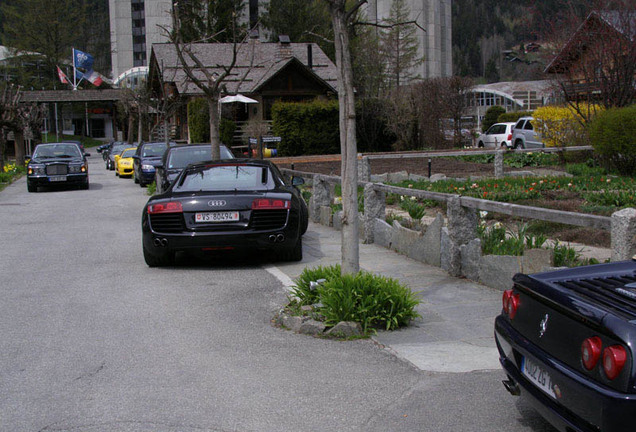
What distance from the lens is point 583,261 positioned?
7.08m

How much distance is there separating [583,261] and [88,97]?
62.6 m

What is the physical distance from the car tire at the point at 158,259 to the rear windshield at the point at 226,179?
3.10 ft

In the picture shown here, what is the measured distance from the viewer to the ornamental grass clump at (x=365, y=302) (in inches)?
245

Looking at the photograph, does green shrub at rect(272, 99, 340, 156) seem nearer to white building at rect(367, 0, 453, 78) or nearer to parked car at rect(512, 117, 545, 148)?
parked car at rect(512, 117, 545, 148)

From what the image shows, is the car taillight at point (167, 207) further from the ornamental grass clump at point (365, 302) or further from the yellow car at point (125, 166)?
the yellow car at point (125, 166)

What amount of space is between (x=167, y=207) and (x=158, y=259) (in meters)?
0.79

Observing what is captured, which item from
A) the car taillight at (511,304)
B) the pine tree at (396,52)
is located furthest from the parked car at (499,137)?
the car taillight at (511,304)

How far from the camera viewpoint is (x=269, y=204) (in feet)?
30.3

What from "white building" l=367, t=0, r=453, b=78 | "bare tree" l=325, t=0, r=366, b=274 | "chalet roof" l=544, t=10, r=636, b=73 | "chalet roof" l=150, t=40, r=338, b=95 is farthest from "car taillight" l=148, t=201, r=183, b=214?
"white building" l=367, t=0, r=453, b=78

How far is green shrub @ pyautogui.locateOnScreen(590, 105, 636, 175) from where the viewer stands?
16.3 m

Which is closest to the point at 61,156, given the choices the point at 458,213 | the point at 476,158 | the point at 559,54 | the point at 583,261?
the point at 476,158

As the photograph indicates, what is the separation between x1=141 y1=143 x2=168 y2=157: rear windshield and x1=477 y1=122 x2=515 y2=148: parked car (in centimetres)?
1667

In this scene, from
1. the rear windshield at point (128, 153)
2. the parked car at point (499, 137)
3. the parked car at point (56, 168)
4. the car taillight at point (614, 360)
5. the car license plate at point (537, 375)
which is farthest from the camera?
the parked car at point (499, 137)

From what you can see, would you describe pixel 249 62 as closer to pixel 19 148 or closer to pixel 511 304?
pixel 19 148
